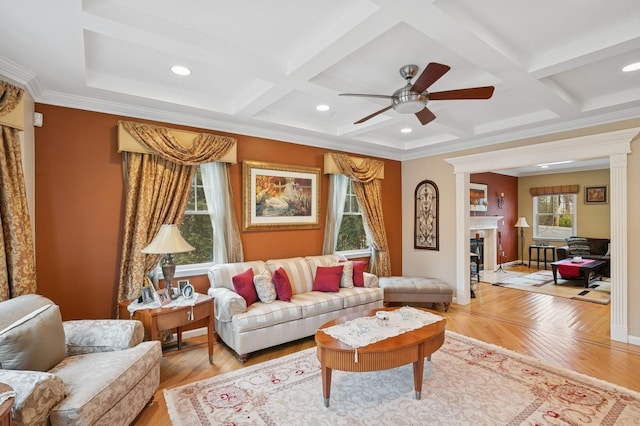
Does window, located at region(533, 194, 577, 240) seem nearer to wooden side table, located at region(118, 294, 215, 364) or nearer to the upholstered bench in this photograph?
the upholstered bench

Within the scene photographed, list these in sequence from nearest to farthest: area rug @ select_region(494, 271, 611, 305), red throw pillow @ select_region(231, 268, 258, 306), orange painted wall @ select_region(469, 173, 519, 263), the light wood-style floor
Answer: the light wood-style floor → red throw pillow @ select_region(231, 268, 258, 306) → area rug @ select_region(494, 271, 611, 305) → orange painted wall @ select_region(469, 173, 519, 263)

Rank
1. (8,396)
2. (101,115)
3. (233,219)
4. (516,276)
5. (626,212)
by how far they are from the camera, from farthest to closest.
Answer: (516,276) < (233,219) < (626,212) < (101,115) < (8,396)

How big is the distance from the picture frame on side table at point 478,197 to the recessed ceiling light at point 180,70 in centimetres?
696

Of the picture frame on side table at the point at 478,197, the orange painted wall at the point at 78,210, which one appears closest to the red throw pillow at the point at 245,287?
the orange painted wall at the point at 78,210

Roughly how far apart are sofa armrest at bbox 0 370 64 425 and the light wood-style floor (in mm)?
831

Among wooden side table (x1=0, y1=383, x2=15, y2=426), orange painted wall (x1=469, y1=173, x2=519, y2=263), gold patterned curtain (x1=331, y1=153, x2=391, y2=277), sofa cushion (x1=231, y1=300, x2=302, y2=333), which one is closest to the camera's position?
wooden side table (x1=0, y1=383, x2=15, y2=426)

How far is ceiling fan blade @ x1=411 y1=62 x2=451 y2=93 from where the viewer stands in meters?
2.06

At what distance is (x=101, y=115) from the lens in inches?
131

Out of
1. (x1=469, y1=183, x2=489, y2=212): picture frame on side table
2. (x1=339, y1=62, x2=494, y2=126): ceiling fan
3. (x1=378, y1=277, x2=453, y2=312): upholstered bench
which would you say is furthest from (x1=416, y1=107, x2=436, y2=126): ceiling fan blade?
(x1=469, y1=183, x2=489, y2=212): picture frame on side table

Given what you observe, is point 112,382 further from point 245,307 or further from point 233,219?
point 233,219

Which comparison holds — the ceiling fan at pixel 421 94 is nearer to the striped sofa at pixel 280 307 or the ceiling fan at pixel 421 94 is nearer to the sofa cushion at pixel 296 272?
the striped sofa at pixel 280 307

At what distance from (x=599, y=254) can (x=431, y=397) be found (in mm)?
7816

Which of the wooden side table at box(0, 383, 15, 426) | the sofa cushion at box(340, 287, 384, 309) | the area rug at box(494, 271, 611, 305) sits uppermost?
the wooden side table at box(0, 383, 15, 426)

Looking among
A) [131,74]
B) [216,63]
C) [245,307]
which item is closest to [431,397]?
[245,307]
